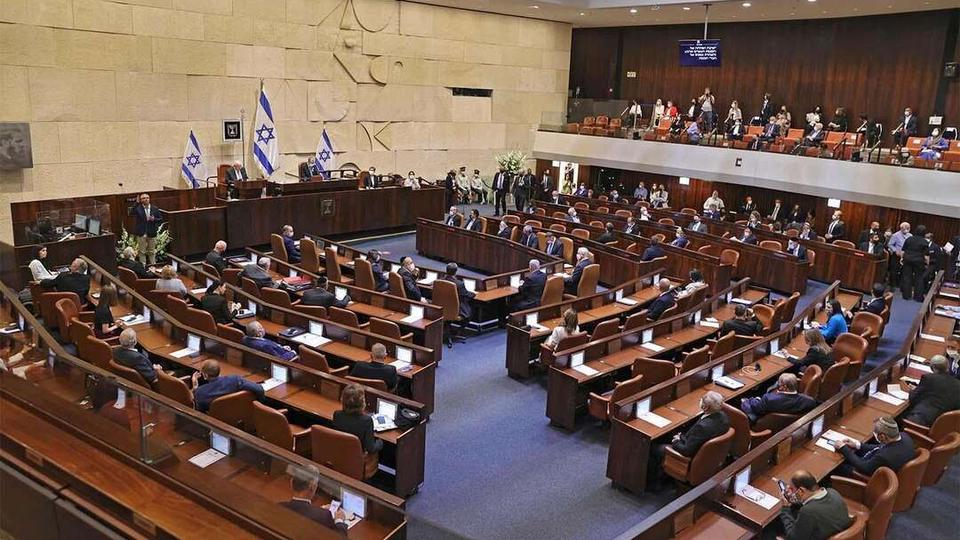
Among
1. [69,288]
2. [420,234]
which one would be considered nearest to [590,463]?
[69,288]

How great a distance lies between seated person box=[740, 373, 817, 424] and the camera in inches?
277

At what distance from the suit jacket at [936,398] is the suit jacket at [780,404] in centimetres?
115

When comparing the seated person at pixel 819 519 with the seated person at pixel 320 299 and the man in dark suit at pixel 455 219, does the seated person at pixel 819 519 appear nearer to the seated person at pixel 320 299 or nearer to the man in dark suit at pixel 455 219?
the seated person at pixel 320 299

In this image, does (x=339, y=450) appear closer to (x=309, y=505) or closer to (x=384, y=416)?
(x=384, y=416)

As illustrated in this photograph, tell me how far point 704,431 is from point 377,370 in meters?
3.18

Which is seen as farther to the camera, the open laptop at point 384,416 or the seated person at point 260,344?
the seated person at point 260,344

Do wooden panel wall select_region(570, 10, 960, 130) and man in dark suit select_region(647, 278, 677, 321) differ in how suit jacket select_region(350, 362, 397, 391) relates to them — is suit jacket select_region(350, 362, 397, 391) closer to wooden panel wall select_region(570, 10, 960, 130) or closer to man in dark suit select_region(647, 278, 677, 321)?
man in dark suit select_region(647, 278, 677, 321)

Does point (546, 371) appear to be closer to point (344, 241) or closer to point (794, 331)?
point (794, 331)

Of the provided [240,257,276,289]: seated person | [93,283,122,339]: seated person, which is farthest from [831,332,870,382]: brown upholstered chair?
[93,283,122,339]: seated person

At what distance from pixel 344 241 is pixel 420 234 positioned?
2.29 meters

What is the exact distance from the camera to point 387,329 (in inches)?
350

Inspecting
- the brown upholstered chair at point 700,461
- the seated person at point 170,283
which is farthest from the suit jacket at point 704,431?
the seated person at point 170,283

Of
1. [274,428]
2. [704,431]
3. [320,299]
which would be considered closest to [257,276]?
[320,299]

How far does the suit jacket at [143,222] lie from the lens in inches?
524
